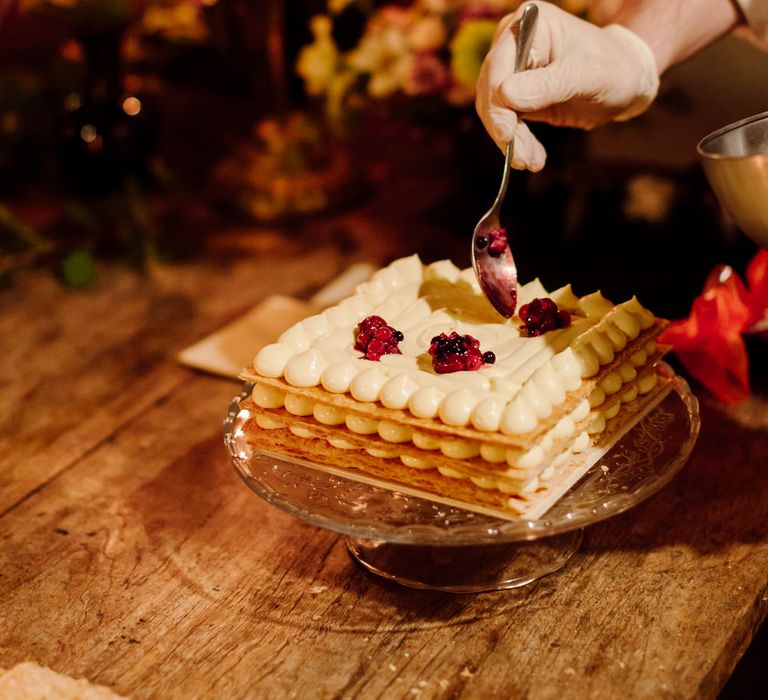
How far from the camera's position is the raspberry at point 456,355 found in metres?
1.30

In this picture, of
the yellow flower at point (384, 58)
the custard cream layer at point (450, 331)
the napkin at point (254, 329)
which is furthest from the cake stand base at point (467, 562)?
the yellow flower at point (384, 58)

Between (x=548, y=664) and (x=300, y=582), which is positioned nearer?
(x=548, y=664)

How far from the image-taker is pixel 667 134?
8.99 feet

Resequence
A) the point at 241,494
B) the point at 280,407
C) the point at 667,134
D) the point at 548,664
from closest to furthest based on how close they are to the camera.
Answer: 1. the point at 548,664
2. the point at 280,407
3. the point at 241,494
4. the point at 667,134

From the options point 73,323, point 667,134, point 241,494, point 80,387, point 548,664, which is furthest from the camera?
point 667,134

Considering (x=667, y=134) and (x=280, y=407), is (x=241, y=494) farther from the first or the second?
(x=667, y=134)

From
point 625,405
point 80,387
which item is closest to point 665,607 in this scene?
point 625,405

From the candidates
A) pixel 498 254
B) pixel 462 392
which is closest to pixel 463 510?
pixel 462 392

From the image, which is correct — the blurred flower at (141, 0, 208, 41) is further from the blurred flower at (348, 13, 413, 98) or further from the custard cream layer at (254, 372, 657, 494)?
the custard cream layer at (254, 372, 657, 494)

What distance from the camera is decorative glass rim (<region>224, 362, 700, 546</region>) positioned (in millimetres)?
1202

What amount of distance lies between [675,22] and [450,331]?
0.82 metres

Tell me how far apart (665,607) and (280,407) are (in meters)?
0.60

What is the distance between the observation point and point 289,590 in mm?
1378

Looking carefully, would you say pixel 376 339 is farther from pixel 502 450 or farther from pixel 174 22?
pixel 174 22
